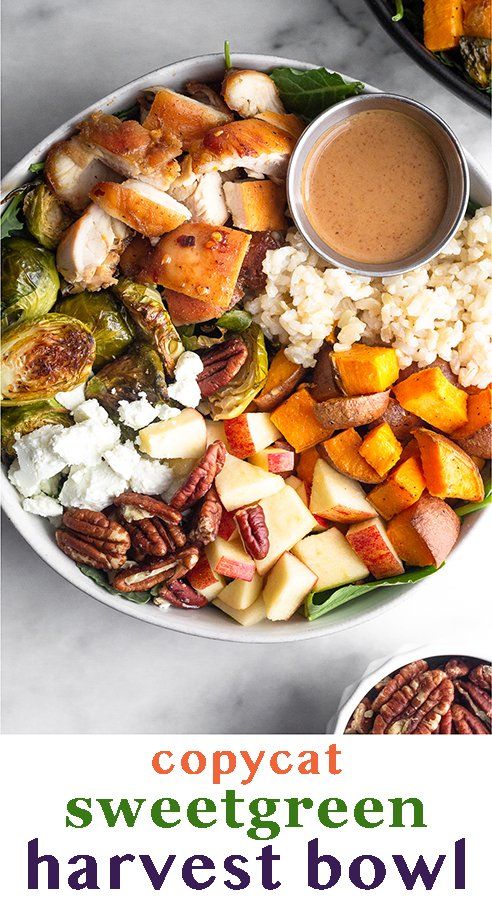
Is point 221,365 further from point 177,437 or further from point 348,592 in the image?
point 348,592

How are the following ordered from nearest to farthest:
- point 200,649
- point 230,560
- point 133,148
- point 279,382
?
1. point 133,148
2. point 230,560
3. point 279,382
4. point 200,649

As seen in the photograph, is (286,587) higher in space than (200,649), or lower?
higher

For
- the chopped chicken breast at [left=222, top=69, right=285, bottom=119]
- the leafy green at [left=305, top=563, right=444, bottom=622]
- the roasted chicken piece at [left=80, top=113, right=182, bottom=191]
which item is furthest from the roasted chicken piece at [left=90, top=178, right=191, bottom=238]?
the leafy green at [left=305, top=563, right=444, bottom=622]

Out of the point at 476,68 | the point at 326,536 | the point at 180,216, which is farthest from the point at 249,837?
the point at 476,68

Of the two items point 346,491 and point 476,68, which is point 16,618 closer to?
point 346,491

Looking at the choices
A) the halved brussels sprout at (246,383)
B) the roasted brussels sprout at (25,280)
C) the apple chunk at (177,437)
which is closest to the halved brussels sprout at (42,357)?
the roasted brussels sprout at (25,280)

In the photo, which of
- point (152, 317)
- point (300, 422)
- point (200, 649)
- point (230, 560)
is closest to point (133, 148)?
point (152, 317)

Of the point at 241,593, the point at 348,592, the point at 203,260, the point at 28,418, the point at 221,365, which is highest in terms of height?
the point at 203,260
